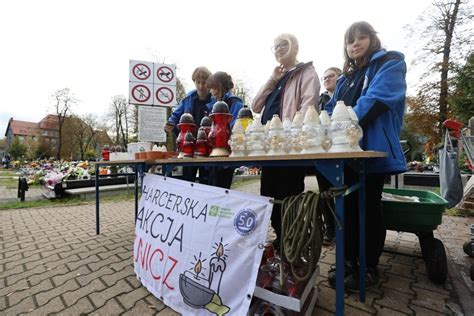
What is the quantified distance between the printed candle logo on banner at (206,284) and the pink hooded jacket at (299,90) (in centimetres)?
116

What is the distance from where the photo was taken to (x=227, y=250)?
1.40 m

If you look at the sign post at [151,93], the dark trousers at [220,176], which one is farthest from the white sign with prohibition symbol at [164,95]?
the dark trousers at [220,176]

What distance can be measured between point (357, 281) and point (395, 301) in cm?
25

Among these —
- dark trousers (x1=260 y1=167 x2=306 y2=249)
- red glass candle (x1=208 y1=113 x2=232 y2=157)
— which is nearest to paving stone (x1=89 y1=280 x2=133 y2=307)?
red glass candle (x1=208 y1=113 x2=232 y2=157)

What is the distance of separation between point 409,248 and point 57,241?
13.5 ft

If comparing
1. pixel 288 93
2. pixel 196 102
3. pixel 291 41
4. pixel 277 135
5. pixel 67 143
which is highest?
pixel 67 143

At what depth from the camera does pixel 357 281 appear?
1.77m

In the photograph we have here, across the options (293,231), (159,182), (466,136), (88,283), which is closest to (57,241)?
(88,283)

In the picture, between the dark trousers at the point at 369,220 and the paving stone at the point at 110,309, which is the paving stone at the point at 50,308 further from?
the dark trousers at the point at 369,220

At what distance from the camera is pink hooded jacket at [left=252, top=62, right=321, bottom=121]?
187 centimetres

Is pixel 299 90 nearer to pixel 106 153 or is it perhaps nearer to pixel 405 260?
pixel 405 260

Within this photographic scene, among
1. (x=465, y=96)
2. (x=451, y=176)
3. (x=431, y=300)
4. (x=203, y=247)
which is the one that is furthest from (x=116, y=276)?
(x=465, y=96)

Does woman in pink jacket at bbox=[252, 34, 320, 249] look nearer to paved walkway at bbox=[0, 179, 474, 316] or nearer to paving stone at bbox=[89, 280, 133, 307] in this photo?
paved walkway at bbox=[0, 179, 474, 316]

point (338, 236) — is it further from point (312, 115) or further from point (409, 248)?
point (409, 248)
